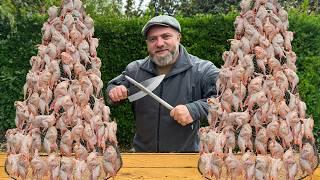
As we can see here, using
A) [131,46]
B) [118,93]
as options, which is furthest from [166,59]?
[131,46]

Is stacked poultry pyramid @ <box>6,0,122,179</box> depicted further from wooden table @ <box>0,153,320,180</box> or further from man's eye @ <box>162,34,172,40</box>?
man's eye @ <box>162,34,172,40</box>

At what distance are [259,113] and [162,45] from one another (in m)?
2.04

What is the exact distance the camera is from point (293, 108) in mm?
1319

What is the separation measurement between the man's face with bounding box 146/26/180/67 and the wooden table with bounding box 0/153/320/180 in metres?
1.61

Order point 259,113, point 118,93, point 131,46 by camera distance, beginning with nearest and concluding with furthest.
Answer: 1. point 259,113
2. point 118,93
3. point 131,46

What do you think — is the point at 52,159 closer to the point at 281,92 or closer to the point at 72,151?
the point at 72,151

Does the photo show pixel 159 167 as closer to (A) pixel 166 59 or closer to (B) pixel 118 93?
(B) pixel 118 93

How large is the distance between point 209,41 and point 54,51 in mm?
5240

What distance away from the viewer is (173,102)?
3.29 m

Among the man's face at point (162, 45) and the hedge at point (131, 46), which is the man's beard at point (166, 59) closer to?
the man's face at point (162, 45)

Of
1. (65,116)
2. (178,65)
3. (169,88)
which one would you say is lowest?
(65,116)

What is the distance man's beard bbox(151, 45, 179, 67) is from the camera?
3.30 meters

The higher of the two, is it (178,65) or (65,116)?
(178,65)

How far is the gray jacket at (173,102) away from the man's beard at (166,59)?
1.6 inches
